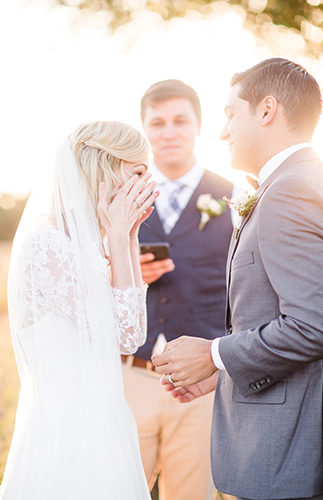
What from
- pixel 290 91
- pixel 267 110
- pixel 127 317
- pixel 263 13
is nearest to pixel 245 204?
pixel 267 110

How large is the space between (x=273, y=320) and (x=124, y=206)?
102cm

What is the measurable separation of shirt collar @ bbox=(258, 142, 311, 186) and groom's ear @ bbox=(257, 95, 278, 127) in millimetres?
157

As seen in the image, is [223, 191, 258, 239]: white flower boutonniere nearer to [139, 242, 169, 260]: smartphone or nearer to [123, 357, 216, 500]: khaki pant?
[139, 242, 169, 260]: smartphone

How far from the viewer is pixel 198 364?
6.81 ft

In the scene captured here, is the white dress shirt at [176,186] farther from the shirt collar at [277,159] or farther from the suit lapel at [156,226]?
the shirt collar at [277,159]

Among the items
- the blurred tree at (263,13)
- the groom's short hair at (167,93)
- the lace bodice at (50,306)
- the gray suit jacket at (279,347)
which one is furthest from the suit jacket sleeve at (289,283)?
the blurred tree at (263,13)

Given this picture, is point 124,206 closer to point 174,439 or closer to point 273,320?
point 273,320

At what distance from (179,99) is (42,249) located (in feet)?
6.82

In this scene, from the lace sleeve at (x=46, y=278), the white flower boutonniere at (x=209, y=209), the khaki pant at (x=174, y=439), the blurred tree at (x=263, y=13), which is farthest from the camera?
the blurred tree at (x=263, y=13)

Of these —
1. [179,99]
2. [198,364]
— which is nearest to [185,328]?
[198,364]

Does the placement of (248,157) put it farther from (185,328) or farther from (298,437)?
(185,328)

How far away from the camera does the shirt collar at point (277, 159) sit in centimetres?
212

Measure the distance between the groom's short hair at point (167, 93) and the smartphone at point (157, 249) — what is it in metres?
1.22

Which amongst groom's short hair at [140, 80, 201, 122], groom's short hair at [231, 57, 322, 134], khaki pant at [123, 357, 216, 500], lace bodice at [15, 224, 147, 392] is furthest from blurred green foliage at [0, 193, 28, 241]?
groom's short hair at [231, 57, 322, 134]
